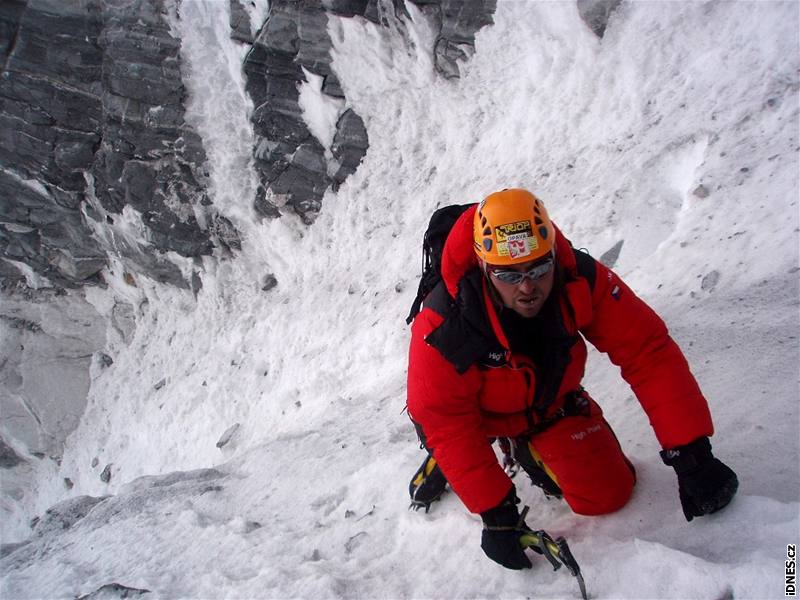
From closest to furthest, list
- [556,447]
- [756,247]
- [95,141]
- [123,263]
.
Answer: [556,447] < [756,247] < [95,141] < [123,263]

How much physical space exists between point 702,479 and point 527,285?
1234 millimetres

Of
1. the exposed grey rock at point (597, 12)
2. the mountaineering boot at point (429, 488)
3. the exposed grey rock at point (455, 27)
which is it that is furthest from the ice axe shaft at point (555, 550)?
the exposed grey rock at point (455, 27)

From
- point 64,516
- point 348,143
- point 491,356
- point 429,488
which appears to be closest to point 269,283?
point 348,143

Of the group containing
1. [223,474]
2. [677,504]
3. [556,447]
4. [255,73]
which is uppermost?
[255,73]

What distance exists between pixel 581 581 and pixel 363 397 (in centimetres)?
451

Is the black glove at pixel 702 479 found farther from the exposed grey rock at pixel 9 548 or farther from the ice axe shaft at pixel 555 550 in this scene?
the exposed grey rock at pixel 9 548

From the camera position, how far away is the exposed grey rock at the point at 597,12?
7.63m

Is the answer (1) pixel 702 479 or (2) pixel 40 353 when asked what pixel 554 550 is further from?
(2) pixel 40 353

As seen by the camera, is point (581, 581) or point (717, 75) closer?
point (581, 581)

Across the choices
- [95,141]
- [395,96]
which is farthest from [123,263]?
[395,96]

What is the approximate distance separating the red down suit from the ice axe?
280 millimetres

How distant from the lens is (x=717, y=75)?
253 inches

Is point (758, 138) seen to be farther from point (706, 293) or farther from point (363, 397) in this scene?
point (363, 397)

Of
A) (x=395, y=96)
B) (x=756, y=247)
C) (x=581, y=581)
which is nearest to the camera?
(x=581, y=581)
